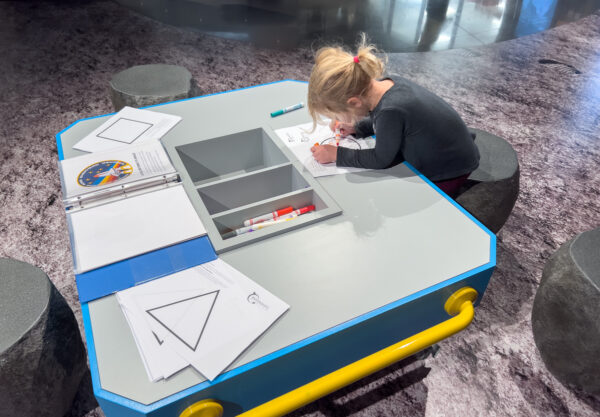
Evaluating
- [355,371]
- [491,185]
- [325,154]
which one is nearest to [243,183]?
[325,154]

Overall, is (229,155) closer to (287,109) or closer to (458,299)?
(287,109)

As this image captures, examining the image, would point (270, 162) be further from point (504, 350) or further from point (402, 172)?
point (504, 350)

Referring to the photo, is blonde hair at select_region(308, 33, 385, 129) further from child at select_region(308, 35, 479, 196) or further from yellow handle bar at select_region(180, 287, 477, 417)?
yellow handle bar at select_region(180, 287, 477, 417)

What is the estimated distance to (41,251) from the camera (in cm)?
208

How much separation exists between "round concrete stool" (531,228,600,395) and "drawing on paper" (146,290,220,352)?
1142 millimetres

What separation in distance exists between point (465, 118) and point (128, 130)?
227 centimetres

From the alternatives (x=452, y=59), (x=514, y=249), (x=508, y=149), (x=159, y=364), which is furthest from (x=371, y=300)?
(x=452, y=59)

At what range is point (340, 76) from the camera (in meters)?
1.33

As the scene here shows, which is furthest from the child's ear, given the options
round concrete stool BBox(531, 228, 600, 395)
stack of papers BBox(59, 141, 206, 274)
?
round concrete stool BBox(531, 228, 600, 395)

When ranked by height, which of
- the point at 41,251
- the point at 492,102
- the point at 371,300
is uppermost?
the point at 371,300

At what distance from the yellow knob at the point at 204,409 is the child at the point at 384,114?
2.66ft

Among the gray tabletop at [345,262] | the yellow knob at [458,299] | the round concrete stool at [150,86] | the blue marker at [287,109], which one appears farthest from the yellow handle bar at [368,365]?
the round concrete stool at [150,86]

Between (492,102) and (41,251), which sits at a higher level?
(492,102)

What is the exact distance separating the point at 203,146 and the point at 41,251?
1.06 m
